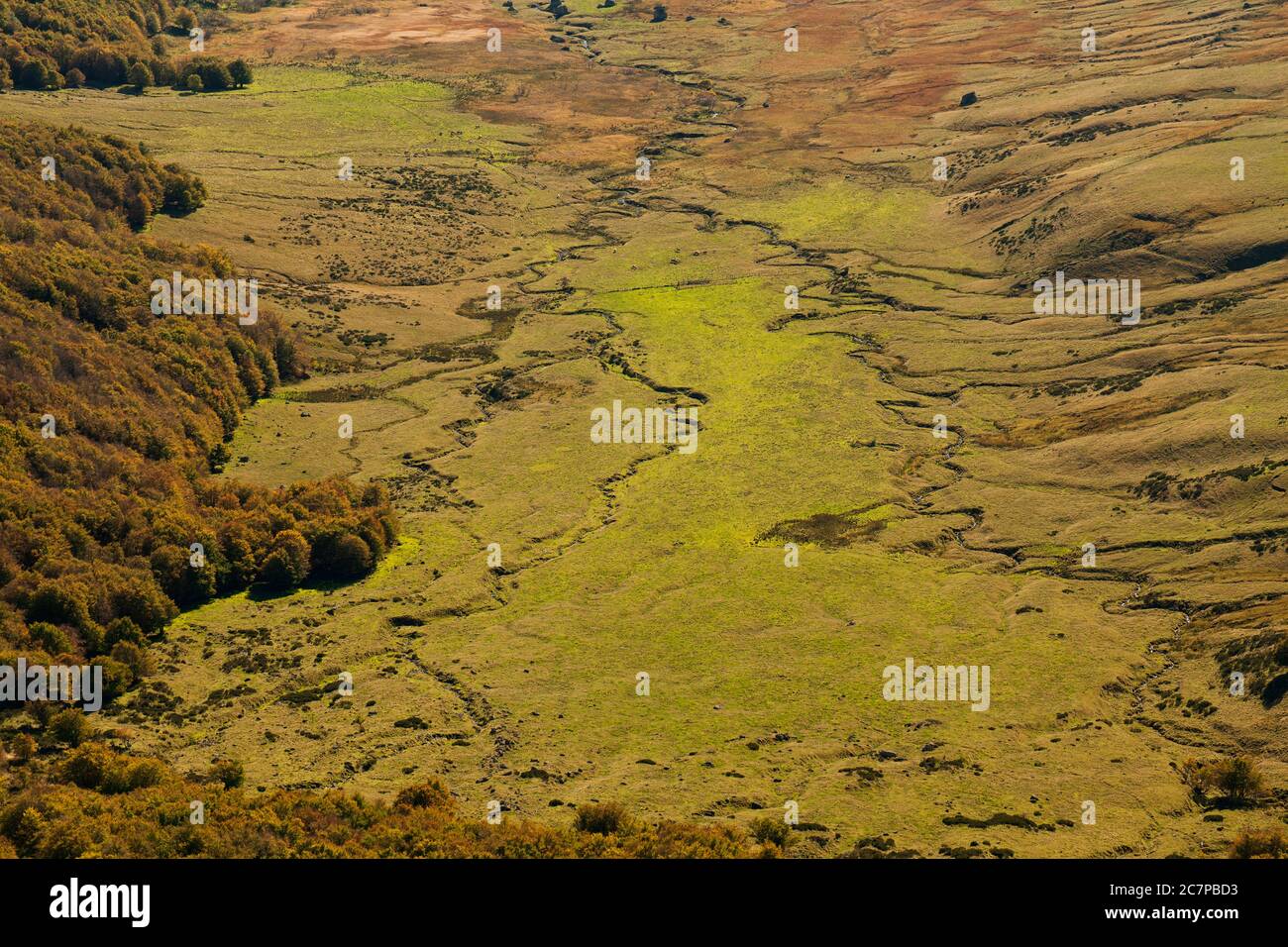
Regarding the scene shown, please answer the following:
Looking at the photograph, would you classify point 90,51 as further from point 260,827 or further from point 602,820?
point 602,820

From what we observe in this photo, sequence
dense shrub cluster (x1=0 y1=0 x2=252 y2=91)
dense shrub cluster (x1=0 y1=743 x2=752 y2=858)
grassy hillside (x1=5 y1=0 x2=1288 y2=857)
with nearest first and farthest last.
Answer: dense shrub cluster (x1=0 y1=743 x2=752 y2=858) → grassy hillside (x1=5 y1=0 x2=1288 y2=857) → dense shrub cluster (x1=0 y1=0 x2=252 y2=91)

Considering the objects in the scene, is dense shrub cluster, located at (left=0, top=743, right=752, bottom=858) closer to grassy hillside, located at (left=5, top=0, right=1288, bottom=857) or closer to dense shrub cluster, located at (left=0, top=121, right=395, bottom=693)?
grassy hillside, located at (left=5, top=0, right=1288, bottom=857)

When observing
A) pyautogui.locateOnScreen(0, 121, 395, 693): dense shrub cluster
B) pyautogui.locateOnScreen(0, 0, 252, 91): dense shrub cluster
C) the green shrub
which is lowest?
the green shrub

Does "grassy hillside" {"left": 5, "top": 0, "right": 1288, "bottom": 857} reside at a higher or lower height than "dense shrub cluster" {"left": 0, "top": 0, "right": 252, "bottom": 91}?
lower

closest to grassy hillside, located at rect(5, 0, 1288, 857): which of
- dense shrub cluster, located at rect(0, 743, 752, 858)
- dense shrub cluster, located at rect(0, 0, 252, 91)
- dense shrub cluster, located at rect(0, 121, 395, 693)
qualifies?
dense shrub cluster, located at rect(0, 121, 395, 693)

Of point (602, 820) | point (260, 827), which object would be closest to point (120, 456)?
point (260, 827)

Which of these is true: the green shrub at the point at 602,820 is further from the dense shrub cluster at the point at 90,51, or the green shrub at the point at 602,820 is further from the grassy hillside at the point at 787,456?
the dense shrub cluster at the point at 90,51
